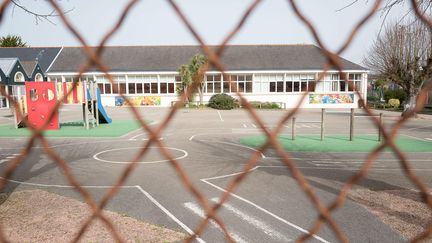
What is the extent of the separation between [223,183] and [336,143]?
8319 millimetres

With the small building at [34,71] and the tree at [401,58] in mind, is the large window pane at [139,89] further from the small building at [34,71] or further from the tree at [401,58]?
the tree at [401,58]

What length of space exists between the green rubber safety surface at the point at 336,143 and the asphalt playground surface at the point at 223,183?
2.56 ft

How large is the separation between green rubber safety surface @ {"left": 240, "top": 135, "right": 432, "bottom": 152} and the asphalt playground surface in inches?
30.8

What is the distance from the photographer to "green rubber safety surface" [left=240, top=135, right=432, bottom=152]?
13016 millimetres

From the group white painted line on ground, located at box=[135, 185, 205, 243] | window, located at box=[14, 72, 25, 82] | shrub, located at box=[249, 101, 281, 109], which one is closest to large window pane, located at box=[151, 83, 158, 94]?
shrub, located at box=[249, 101, 281, 109]

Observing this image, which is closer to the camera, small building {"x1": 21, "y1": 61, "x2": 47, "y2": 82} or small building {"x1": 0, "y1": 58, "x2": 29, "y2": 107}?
small building {"x1": 0, "y1": 58, "x2": 29, "y2": 107}

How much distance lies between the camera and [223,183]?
7.92m

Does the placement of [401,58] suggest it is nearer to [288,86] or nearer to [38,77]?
[288,86]

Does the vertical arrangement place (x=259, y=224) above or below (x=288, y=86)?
below

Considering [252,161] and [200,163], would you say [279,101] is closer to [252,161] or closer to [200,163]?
[200,163]

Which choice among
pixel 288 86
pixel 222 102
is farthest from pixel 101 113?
pixel 288 86

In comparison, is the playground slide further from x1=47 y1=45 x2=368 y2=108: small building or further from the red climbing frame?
x1=47 y1=45 x2=368 y2=108: small building

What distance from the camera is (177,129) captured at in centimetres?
1881

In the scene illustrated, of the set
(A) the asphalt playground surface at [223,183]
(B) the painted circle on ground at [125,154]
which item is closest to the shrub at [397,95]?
(A) the asphalt playground surface at [223,183]
